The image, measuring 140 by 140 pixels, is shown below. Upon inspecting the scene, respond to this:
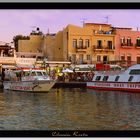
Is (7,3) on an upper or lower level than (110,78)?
upper

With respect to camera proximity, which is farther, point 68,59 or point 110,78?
point 110,78

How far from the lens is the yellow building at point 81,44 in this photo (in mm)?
5868

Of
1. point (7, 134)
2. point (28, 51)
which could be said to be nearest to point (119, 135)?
point (7, 134)

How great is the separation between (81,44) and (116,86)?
547 centimetres

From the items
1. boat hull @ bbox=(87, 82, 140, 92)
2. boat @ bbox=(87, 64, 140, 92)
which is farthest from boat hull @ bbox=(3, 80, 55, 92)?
boat hull @ bbox=(87, 82, 140, 92)

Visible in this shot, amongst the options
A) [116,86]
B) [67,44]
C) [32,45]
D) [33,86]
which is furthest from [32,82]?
[67,44]

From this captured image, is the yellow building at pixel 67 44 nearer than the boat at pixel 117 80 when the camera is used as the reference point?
Yes

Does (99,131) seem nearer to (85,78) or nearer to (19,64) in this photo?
(19,64)

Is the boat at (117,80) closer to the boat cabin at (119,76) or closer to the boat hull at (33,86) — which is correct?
the boat cabin at (119,76)

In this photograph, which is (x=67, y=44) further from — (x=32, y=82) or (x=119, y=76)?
(x=119, y=76)

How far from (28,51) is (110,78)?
7.10 meters

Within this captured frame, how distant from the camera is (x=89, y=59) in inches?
350

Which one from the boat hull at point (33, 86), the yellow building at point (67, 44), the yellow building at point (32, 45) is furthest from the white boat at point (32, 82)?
the yellow building at point (32, 45)

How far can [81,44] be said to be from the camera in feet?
24.1
